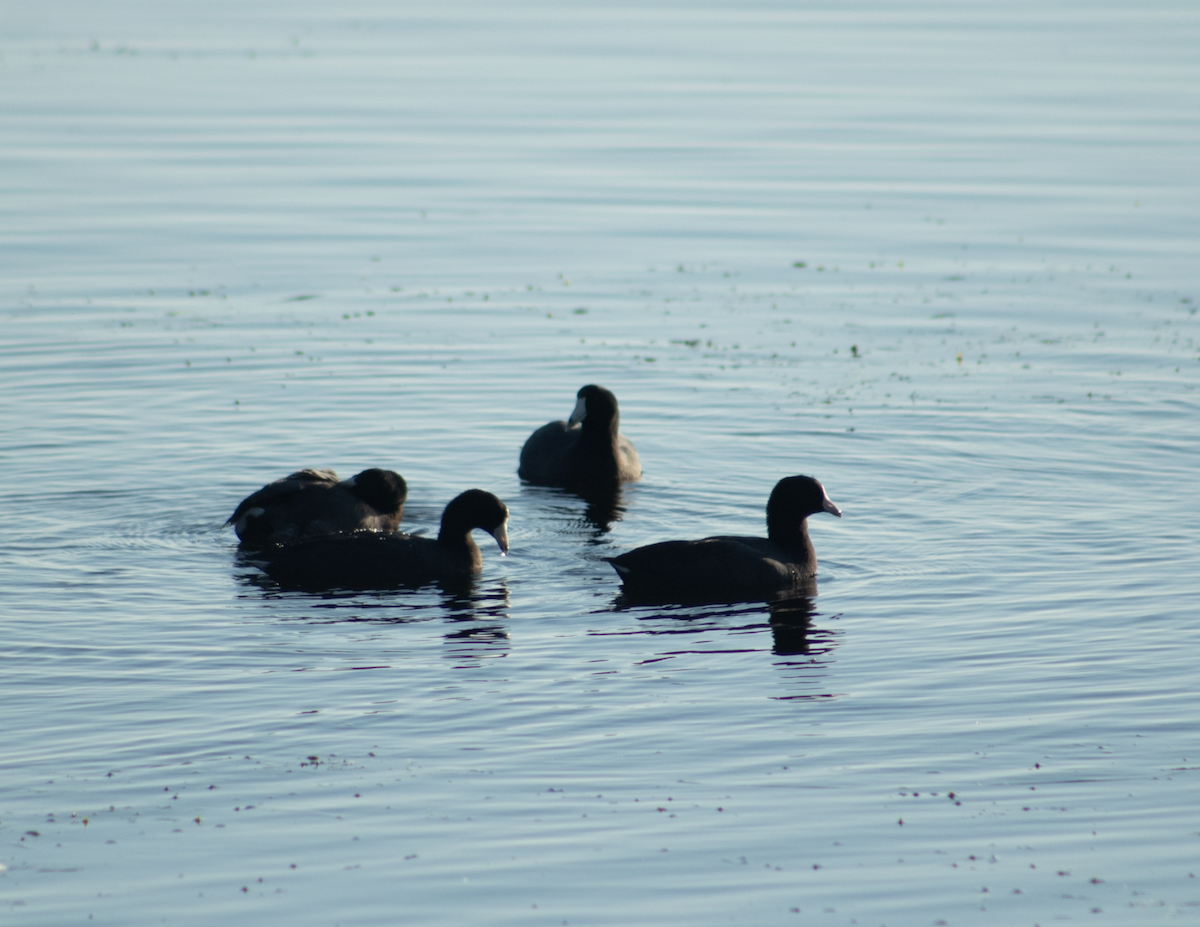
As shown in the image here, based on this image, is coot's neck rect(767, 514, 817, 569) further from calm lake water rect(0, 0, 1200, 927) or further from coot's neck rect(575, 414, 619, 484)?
coot's neck rect(575, 414, 619, 484)

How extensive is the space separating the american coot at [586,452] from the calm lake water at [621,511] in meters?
0.36

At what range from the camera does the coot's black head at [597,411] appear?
17141mm

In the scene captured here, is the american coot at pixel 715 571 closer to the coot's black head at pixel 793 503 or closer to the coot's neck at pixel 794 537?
the coot's neck at pixel 794 537

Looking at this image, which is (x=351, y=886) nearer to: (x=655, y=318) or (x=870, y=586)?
(x=870, y=586)

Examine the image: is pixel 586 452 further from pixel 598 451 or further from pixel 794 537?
pixel 794 537

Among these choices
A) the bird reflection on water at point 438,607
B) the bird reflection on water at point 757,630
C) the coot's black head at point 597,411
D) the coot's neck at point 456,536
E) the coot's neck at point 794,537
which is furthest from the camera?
the coot's black head at point 597,411

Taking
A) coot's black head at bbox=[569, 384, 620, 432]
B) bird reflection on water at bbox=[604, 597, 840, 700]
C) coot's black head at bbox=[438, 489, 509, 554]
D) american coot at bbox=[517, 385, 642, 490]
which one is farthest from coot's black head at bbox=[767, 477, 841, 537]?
coot's black head at bbox=[569, 384, 620, 432]

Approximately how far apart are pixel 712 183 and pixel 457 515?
67.2ft

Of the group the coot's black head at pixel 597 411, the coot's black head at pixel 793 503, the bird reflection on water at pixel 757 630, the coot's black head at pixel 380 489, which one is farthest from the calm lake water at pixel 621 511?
the coot's black head at pixel 380 489

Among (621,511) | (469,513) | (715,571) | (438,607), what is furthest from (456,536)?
(621,511)

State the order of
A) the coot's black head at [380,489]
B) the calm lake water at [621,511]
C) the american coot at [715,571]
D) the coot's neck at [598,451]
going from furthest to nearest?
the coot's neck at [598,451] < the coot's black head at [380,489] < the american coot at [715,571] < the calm lake water at [621,511]

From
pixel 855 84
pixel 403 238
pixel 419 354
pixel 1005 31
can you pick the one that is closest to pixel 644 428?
pixel 419 354

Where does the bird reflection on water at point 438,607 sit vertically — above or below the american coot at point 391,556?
below

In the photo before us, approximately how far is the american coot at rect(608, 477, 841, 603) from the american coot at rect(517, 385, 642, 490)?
11.6ft
